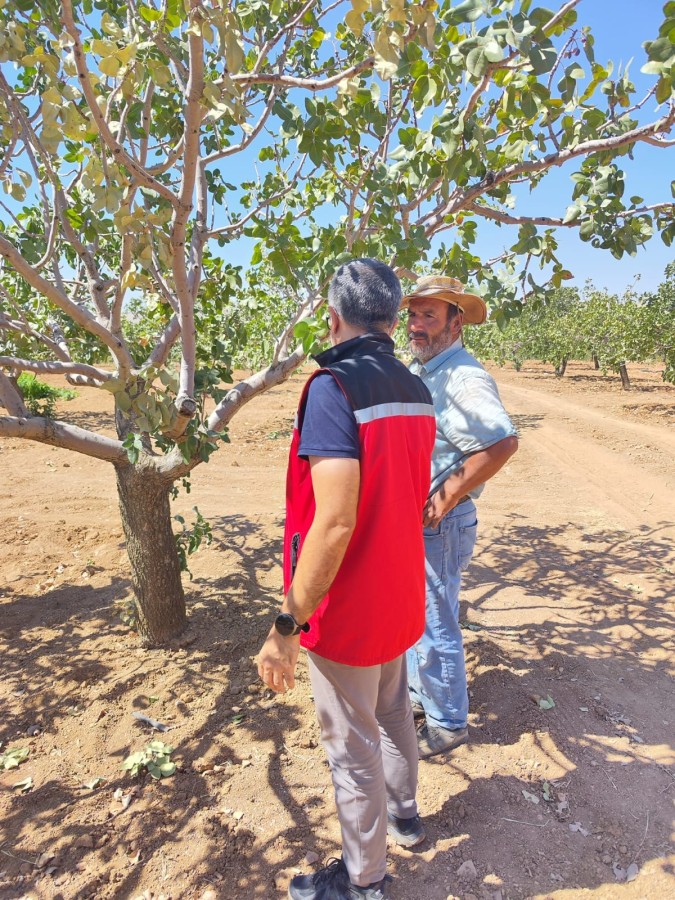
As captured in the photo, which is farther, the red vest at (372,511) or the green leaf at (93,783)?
the green leaf at (93,783)

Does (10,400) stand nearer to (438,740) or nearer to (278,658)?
(278,658)

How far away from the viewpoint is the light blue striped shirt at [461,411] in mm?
2279

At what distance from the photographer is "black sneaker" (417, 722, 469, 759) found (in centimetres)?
262

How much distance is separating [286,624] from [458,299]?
1675mm

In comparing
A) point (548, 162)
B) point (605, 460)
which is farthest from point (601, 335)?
point (548, 162)

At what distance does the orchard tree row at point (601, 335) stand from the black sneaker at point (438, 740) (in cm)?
255

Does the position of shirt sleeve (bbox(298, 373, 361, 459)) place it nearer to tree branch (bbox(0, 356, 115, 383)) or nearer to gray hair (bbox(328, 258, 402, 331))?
gray hair (bbox(328, 258, 402, 331))

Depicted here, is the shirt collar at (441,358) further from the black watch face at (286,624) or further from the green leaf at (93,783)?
the green leaf at (93,783)

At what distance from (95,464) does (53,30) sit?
22.7 feet

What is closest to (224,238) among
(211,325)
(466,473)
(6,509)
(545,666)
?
(211,325)

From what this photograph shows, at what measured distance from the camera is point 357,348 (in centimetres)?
169

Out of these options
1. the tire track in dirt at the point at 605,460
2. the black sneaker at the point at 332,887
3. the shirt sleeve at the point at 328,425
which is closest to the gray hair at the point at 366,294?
the shirt sleeve at the point at 328,425

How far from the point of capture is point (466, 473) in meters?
2.27

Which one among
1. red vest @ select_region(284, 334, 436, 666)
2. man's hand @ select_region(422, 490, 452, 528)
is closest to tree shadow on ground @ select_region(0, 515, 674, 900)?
red vest @ select_region(284, 334, 436, 666)
